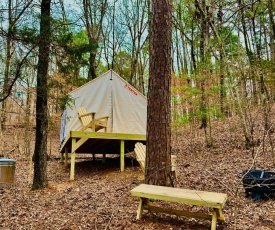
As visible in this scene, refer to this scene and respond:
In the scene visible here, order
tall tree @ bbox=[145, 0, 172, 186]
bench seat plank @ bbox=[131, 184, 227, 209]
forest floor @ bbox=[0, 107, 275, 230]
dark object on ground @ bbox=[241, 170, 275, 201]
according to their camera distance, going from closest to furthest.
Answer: bench seat plank @ bbox=[131, 184, 227, 209], forest floor @ bbox=[0, 107, 275, 230], dark object on ground @ bbox=[241, 170, 275, 201], tall tree @ bbox=[145, 0, 172, 186]

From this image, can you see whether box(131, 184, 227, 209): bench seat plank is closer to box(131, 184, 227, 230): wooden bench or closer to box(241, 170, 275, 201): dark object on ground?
box(131, 184, 227, 230): wooden bench

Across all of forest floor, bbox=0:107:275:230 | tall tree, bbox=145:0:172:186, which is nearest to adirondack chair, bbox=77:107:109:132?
forest floor, bbox=0:107:275:230

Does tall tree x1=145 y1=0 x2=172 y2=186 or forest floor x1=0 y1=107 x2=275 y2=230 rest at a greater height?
tall tree x1=145 y1=0 x2=172 y2=186

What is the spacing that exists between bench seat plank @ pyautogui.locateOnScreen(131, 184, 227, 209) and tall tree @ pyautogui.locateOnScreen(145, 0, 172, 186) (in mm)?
618

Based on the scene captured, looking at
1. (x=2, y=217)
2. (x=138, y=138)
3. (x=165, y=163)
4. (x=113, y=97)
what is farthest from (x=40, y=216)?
(x=113, y=97)

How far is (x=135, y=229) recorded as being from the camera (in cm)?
299

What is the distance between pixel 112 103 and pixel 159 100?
3845 millimetres

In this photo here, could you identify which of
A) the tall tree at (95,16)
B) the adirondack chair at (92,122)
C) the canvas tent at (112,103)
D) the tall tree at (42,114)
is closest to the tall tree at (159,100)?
the tall tree at (42,114)

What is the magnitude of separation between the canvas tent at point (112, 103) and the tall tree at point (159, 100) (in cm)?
370

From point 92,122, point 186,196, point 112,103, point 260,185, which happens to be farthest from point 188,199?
point 112,103

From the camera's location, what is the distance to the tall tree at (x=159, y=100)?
3840 mm

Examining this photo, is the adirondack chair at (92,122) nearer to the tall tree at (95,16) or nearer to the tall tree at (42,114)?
the tall tree at (42,114)

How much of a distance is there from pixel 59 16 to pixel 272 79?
19.3 feet

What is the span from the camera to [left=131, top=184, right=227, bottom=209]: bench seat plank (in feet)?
8.73
